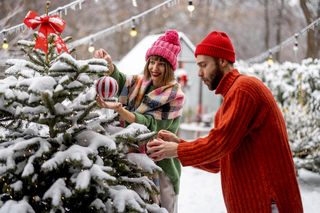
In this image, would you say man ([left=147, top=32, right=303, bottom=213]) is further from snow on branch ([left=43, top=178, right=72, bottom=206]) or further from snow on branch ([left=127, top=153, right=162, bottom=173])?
snow on branch ([left=43, top=178, right=72, bottom=206])

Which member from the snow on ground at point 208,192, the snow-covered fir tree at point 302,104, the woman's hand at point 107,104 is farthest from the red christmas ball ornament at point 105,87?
the snow-covered fir tree at point 302,104

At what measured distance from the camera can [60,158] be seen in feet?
6.57

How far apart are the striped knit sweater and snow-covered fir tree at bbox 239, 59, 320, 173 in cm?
462

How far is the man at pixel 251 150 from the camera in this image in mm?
2232

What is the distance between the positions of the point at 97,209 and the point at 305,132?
229 inches

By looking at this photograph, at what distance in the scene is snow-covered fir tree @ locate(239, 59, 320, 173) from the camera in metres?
6.85

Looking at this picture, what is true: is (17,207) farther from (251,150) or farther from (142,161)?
(251,150)

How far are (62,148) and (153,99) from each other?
104cm

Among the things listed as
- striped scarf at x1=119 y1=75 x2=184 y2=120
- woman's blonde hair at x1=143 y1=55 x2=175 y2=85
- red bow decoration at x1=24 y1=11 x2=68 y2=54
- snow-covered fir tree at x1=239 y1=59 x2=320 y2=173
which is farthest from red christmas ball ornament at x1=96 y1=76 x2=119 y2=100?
snow-covered fir tree at x1=239 y1=59 x2=320 y2=173

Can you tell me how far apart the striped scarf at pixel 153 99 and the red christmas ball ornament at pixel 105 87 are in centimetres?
53

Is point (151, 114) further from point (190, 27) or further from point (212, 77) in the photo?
point (190, 27)

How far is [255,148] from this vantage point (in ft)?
7.46

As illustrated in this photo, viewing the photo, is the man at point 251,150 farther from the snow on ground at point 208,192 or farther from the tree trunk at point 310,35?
the tree trunk at point 310,35

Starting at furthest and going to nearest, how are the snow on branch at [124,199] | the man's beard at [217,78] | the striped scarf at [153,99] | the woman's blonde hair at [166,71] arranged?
the woman's blonde hair at [166,71]
the striped scarf at [153,99]
the man's beard at [217,78]
the snow on branch at [124,199]
